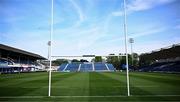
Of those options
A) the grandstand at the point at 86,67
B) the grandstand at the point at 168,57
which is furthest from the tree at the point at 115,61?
the grandstand at the point at 168,57

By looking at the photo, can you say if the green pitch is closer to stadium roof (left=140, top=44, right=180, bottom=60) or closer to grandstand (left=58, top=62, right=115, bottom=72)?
stadium roof (left=140, top=44, right=180, bottom=60)

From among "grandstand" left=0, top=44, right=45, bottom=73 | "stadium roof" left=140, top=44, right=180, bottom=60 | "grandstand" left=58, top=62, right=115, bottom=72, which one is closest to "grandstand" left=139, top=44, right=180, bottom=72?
"stadium roof" left=140, top=44, right=180, bottom=60

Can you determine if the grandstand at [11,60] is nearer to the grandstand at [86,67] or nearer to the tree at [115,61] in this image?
the grandstand at [86,67]

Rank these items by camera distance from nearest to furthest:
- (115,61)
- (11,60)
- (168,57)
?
(11,60)
(168,57)
(115,61)

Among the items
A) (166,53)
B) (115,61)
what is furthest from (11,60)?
(115,61)

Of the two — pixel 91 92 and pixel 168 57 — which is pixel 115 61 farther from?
pixel 91 92

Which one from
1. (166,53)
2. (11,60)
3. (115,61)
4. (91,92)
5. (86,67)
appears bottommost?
(91,92)

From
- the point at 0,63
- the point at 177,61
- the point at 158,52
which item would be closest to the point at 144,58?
the point at 158,52

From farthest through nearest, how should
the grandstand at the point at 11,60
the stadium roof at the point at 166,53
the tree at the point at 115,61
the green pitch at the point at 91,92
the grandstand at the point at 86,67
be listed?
the tree at the point at 115,61
the grandstand at the point at 86,67
the stadium roof at the point at 166,53
the grandstand at the point at 11,60
the green pitch at the point at 91,92

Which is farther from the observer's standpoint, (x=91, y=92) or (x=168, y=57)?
(x=168, y=57)

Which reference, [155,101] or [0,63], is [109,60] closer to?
[0,63]

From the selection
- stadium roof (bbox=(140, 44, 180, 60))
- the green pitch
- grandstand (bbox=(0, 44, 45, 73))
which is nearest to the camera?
the green pitch

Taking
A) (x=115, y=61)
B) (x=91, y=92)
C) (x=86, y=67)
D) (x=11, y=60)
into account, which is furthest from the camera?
(x=115, y=61)

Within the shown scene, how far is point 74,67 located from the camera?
95.3m
